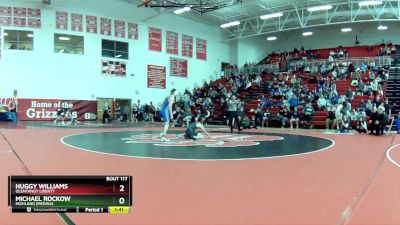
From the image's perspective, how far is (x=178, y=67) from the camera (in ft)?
101

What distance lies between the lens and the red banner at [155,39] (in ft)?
95.0

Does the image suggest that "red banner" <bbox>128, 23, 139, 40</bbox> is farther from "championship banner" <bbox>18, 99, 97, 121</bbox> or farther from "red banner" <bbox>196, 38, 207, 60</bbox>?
"red banner" <bbox>196, 38, 207, 60</bbox>

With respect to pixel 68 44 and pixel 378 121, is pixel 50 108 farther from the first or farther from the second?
pixel 378 121

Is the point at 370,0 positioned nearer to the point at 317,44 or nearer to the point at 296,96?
the point at 296,96

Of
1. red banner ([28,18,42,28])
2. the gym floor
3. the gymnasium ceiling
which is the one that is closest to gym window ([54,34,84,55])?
red banner ([28,18,42,28])

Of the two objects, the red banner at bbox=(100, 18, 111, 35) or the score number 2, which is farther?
the red banner at bbox=(100, 18, 111, 35)

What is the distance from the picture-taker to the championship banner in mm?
24062

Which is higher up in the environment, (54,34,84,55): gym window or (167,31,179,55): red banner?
(167,31,179,55): red banner

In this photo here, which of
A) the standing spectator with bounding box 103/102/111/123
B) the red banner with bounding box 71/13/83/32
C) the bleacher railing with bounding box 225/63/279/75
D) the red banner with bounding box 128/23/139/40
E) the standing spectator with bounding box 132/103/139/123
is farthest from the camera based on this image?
the bleacher railing with bounding box 225/63/279/75

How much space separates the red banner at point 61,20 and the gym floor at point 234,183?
18.4 metres

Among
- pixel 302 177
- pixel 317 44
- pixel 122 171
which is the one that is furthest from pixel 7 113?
pixel 317 44

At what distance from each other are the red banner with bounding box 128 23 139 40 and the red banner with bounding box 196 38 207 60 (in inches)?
248

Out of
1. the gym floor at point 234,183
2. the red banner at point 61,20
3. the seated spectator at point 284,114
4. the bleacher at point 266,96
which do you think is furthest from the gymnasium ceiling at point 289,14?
the gym floor at point 234,183

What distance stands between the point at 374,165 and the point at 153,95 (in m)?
23.8
